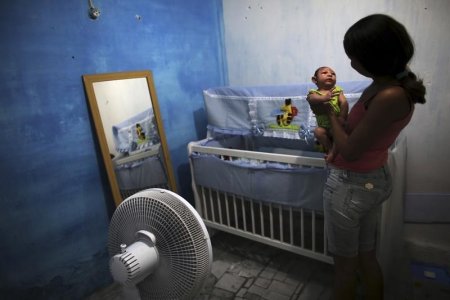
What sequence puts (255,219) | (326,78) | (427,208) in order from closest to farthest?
(326,78) < (255,219) < (427,208)

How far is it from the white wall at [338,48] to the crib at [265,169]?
1.79 ft

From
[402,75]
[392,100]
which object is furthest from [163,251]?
[402,75]

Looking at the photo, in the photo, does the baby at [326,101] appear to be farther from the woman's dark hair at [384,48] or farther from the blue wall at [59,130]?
the blue wall at [59,130]

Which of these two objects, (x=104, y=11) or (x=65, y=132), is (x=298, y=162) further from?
(x=104, y=11)

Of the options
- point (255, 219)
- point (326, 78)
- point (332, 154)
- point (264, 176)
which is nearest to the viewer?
point (332, 154)

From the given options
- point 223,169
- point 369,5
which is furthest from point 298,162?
point 369,5

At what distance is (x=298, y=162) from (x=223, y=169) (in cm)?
49

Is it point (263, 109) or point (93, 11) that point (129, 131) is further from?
point (263, 109)

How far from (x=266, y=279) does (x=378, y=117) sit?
1302 millimetres

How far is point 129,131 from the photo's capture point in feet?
6.01

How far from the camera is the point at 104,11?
166 cm

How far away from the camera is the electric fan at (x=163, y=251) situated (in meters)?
0.87

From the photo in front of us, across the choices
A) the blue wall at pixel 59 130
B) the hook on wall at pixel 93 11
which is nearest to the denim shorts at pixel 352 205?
the blue wall at pixel 59 130

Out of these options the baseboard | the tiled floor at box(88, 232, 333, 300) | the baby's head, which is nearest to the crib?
the tiled floor at box(88, 232, 333, 300)
